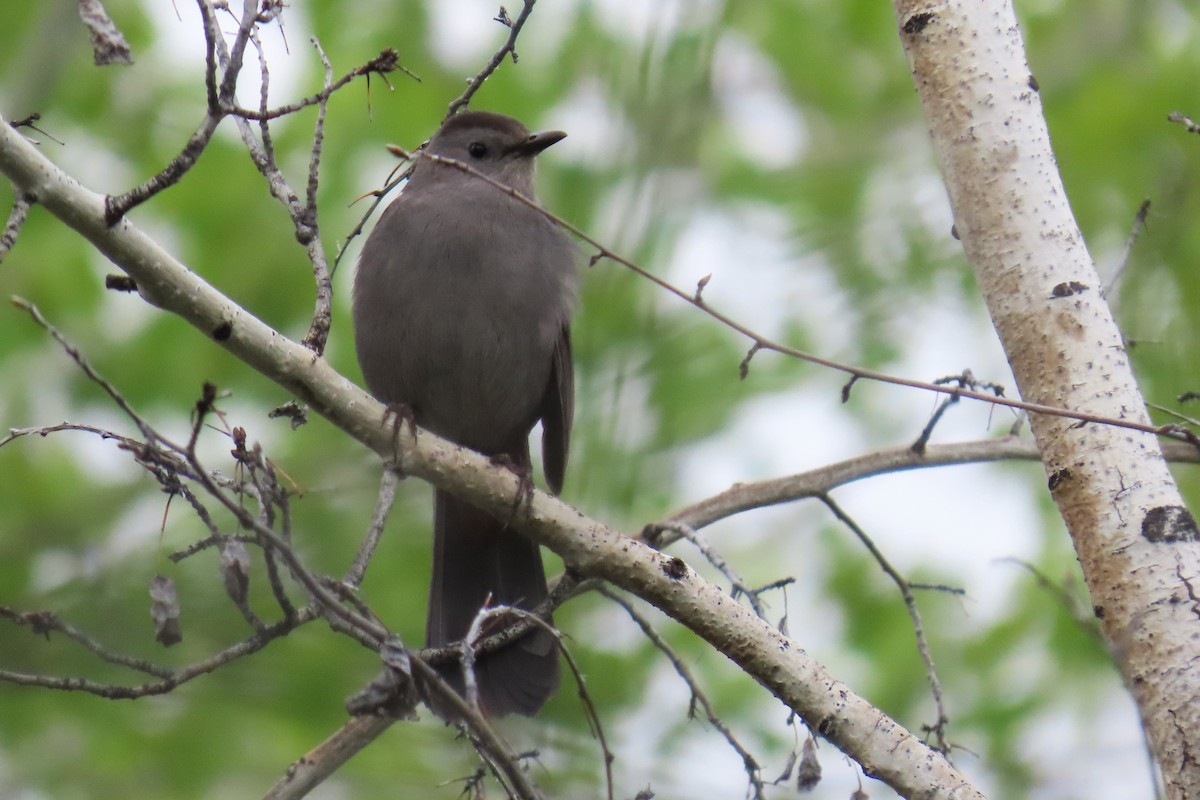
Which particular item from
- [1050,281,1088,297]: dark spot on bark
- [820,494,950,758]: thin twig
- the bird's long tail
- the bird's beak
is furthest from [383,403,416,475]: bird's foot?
the bird's beak

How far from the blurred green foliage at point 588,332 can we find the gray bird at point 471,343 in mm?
246

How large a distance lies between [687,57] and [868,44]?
2.20m

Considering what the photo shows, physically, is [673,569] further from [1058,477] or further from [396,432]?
[1058,477]

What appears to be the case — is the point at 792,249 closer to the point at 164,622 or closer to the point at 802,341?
the point at 802,341

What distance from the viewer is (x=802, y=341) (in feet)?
22.6

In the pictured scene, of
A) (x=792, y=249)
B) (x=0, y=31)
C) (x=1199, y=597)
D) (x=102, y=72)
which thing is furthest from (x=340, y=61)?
(x=1199, y=597)

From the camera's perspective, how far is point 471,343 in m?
4.54

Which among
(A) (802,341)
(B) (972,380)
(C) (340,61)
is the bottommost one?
(B) (972,380)

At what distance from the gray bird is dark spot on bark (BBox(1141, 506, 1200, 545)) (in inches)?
77.8

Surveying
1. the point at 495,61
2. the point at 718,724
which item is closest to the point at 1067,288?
the point at 718,724

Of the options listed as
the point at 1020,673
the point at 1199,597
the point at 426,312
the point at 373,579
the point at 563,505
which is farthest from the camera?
the point at 1020,673

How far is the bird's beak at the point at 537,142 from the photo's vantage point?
534 centimetres

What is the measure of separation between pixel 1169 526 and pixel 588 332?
2.78 metres

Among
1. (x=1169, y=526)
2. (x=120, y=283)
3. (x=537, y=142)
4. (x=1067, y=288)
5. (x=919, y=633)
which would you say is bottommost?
(x=1169, y=526)
